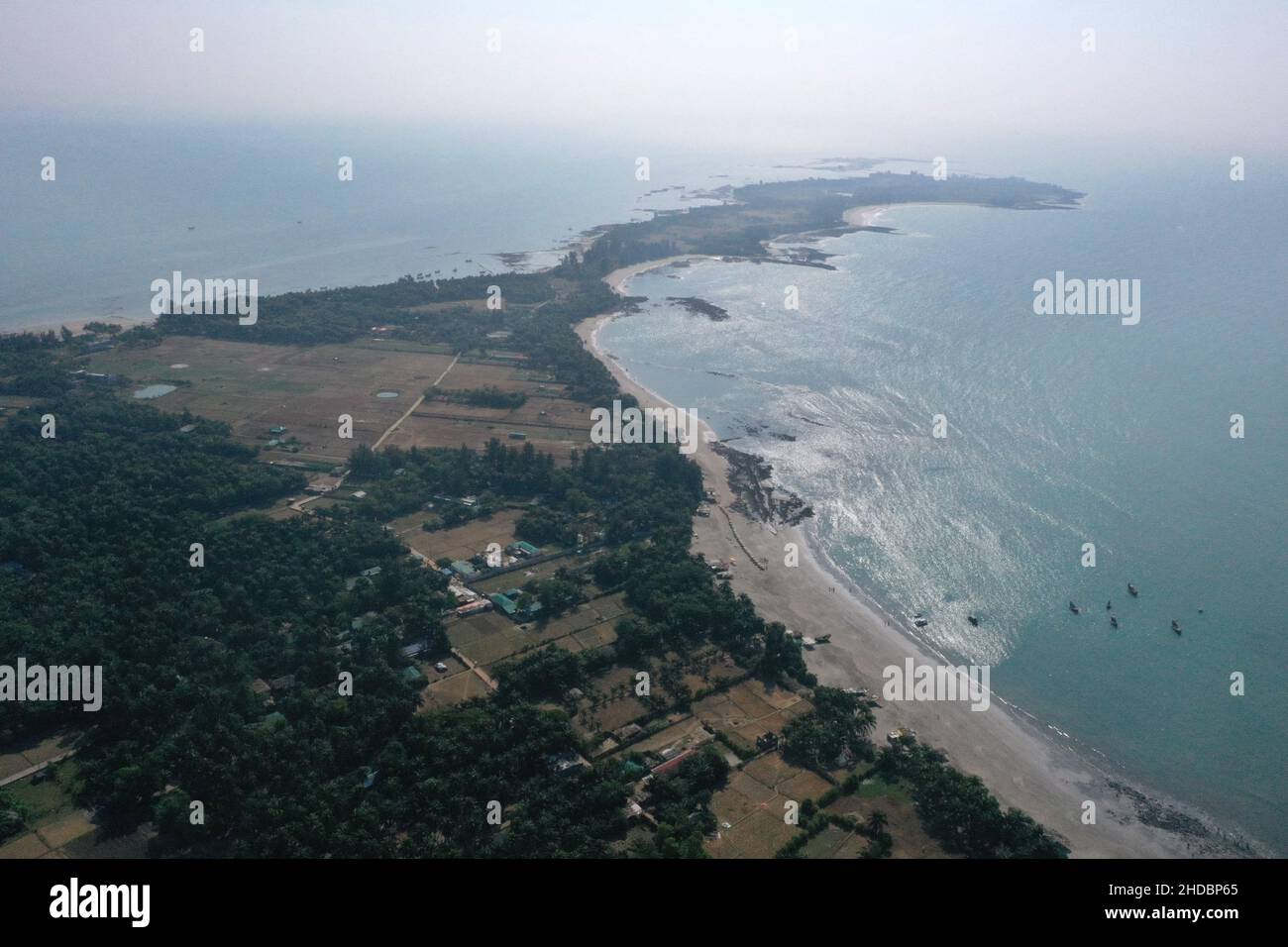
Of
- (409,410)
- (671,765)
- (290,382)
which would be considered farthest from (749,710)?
(290,382)

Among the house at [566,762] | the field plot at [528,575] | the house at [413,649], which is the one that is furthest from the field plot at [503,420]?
the house at [566,762]

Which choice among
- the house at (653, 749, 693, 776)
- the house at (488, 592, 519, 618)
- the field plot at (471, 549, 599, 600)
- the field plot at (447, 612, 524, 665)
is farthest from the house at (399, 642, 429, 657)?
the house at (653, 749, 693, 776)

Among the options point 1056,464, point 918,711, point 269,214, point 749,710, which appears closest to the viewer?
point 749,710

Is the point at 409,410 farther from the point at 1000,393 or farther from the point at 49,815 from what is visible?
the point at 1000,393
